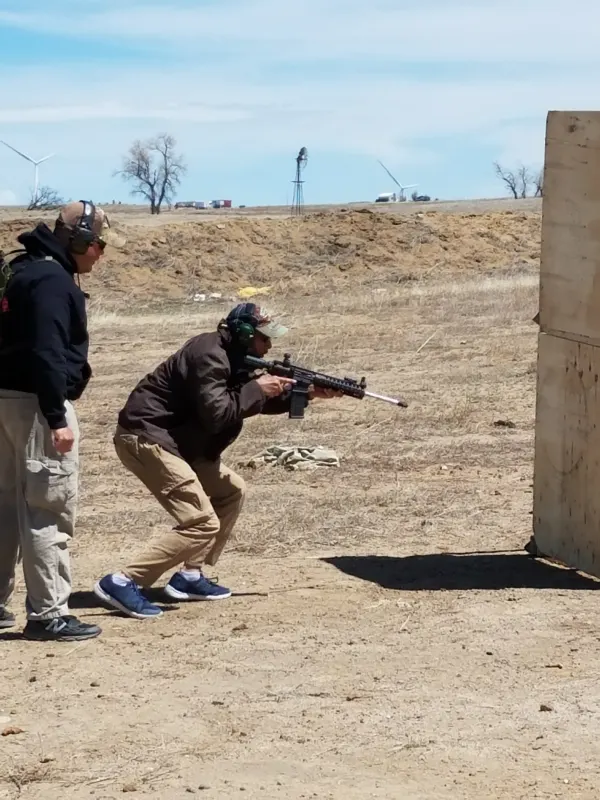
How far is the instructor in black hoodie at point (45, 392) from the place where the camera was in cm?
532

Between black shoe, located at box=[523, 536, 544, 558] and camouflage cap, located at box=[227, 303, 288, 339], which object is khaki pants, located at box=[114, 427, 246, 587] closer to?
camouflage cap, located at box=[227, 303, 288, 339]

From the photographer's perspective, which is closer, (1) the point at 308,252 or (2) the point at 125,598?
(2) the point at 125,598

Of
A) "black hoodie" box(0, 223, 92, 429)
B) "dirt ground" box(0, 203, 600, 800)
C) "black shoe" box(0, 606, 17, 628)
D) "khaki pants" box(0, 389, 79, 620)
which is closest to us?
"dirt ground" box(0, 203, 600, 800)

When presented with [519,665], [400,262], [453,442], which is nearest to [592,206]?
[519,665]

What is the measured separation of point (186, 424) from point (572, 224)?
7.21 feet

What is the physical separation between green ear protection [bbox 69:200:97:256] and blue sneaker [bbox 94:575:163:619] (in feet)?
5.42

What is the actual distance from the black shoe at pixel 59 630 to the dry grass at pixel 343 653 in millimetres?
87

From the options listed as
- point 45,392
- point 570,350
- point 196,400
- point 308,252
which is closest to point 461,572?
point 570,350

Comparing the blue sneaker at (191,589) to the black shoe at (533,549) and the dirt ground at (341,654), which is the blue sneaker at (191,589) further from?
the black shoe at (533,549)

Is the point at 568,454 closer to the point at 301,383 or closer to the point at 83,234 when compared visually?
the point at 301,383

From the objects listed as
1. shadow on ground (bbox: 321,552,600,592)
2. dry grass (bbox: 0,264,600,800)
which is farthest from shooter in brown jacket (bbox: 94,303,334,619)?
shadow on ground (bbox: 321,552,600,592)

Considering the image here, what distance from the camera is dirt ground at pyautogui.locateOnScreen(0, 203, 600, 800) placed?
4.30m

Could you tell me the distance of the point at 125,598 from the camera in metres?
6.20

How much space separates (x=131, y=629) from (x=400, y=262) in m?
25.8
